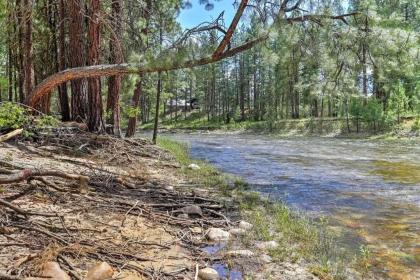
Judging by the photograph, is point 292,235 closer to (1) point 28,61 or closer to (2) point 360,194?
(2) point 360,194

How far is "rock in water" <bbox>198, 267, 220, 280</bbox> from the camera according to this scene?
4.07 metres

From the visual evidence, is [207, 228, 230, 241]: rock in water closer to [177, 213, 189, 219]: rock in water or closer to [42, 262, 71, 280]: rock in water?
[177, 213, 189, 219]: rock in water

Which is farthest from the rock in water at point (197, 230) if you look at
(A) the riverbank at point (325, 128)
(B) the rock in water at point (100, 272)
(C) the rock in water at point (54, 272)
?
(A) the riverbank at point (325, 128)

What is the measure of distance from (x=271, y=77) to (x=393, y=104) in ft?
67.8

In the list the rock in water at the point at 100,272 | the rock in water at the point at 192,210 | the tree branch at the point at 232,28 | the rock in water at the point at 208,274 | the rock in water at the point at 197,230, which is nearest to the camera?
the rock in water at the point at 100,272

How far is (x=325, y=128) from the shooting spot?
37.6 meters

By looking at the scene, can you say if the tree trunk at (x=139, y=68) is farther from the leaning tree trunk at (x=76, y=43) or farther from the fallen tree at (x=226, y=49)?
the leaning tree trunk at (x=76, y=43)

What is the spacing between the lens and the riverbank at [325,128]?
103 feet

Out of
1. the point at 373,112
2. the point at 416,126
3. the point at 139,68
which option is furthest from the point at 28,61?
the point at 416,126

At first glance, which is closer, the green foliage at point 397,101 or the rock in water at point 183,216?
the rock in water at point 183,216

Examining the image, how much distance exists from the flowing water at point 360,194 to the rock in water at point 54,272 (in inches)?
133

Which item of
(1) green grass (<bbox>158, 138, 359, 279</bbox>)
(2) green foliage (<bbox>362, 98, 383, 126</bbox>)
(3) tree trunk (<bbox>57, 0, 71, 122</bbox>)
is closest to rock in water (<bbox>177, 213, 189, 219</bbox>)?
(1) green grass (<bbox>158, 138, 359, 279</bbox>)

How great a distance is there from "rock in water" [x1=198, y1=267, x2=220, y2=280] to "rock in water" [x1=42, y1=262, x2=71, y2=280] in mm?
1221

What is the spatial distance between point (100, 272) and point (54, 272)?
382 mm
